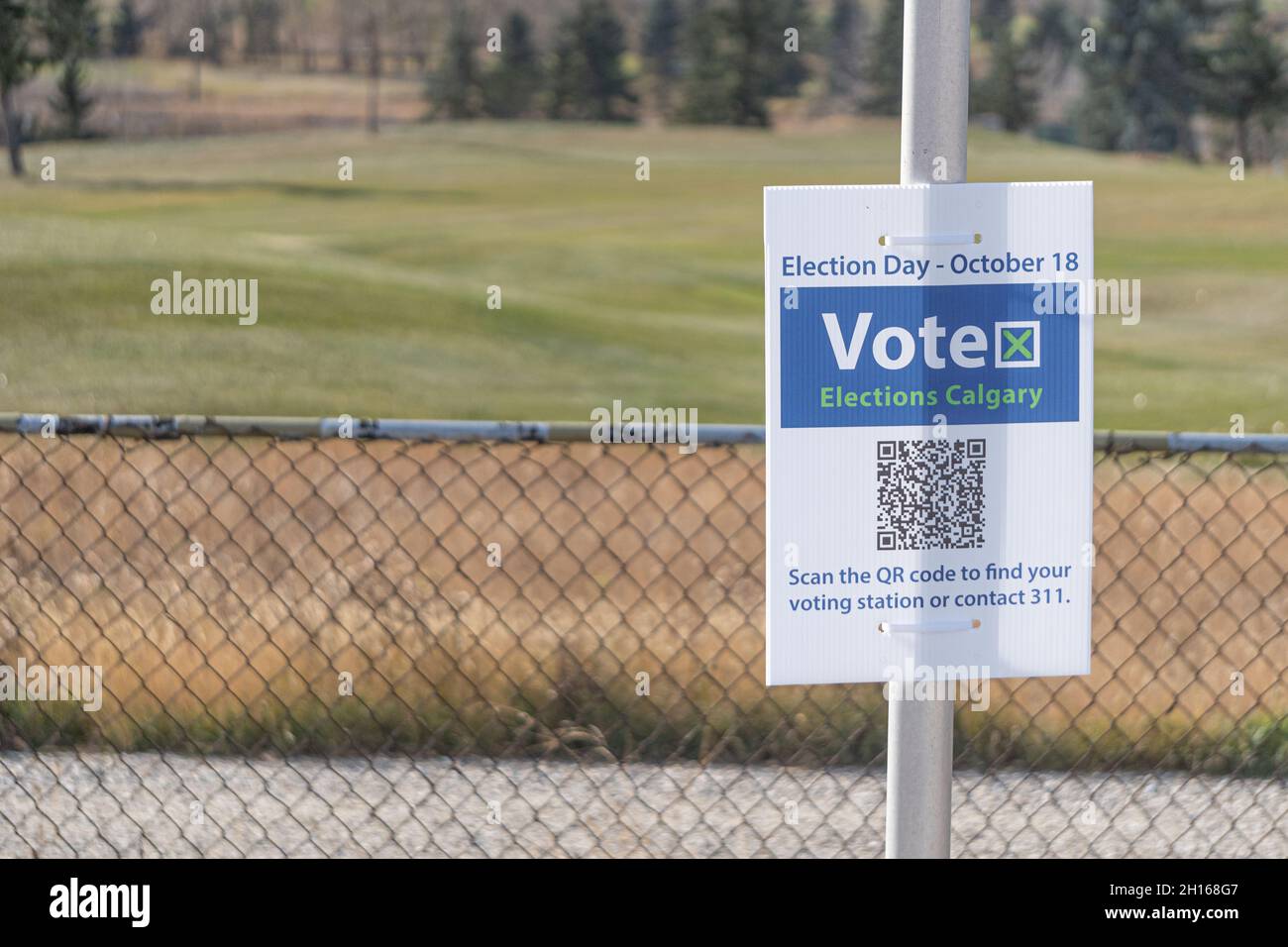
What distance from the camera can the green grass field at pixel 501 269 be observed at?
70.6 feet

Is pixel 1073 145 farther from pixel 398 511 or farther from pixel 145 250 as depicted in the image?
pixel 398 511

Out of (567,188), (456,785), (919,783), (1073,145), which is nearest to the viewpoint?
(919,783)

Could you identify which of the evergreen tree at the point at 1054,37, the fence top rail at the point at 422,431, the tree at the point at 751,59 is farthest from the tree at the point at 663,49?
the fence top rail at the point at 422,431

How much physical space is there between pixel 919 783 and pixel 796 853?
126 centimetres

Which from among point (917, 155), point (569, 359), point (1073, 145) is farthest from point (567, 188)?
point (917, 155)

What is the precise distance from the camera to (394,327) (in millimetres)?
24094

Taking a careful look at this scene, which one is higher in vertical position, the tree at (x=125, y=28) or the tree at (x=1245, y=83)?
the tree at (x=1245, y=83)

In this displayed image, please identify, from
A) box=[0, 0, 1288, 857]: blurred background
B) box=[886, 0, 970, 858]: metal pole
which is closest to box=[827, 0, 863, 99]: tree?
box=[0, 0, 1288, 857]: blurred background

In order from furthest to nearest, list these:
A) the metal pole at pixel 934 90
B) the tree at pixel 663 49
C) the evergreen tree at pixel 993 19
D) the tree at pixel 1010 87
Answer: the evergreen tree at pixel 993 19
the tree at pixel 663 49
the tree at pixel 1010 87
the metal pole at pixel 934 90

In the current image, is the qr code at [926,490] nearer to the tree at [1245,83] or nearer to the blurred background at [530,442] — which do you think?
the blurred background at [530,442]

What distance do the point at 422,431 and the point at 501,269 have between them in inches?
1363

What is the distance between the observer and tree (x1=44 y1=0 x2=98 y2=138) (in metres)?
31.7

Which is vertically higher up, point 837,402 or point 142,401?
point 142,401

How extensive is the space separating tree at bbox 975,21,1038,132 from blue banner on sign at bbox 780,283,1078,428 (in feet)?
173
